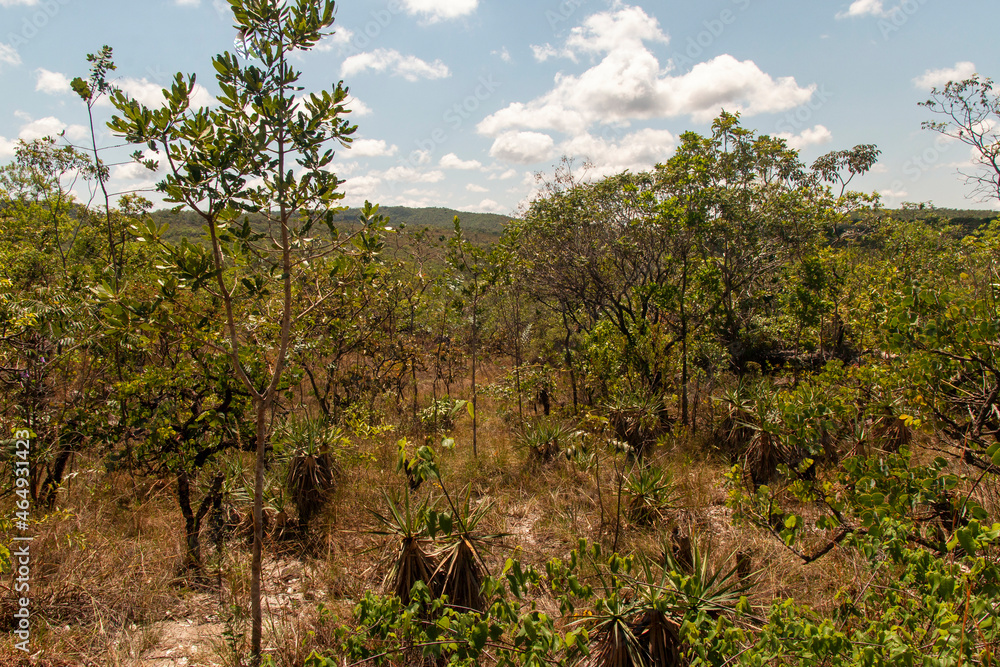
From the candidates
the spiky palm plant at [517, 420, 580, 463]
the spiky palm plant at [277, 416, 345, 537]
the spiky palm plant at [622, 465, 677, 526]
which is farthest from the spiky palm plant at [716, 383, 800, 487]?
the spiky palm plant at [277, 416, 345, 537]

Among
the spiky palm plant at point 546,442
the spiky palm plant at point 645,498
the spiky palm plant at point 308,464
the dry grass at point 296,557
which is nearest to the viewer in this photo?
the dry grass at point 296,557

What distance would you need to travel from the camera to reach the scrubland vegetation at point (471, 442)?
2361 millimetres

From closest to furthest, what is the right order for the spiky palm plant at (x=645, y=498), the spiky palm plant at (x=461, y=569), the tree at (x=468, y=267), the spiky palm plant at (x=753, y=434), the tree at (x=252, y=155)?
the tree at (x=252, y=155), the spiky palm plant at (x=461, y=569), the spiky palm plant at (x=645, y=498), the spiky palm plant at (x=753, y=434), the tree at (x=468, y=267)

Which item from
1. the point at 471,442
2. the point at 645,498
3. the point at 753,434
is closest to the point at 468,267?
the point at 471,442

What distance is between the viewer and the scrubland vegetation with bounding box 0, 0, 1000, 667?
236cm

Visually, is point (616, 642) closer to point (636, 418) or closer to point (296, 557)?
point (296, 557)

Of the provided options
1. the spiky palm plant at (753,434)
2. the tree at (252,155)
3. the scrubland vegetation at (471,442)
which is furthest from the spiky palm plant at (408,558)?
the spiky palm plant at (753,434)

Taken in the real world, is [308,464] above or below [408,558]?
above

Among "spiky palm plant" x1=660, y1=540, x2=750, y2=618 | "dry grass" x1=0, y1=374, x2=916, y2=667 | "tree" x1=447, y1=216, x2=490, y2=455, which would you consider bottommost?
"dry grass" x1=0, y1=374, x2=916, y2=667

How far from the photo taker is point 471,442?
8922mm

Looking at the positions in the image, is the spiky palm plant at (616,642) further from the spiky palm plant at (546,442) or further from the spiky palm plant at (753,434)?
the spiky palm plant at (546,442)

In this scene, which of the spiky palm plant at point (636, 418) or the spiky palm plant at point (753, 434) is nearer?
the spiky palm plant at point (753, 434)

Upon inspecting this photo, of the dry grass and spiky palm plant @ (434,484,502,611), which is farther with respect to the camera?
spiky palm plant @ (434,484,502,611)

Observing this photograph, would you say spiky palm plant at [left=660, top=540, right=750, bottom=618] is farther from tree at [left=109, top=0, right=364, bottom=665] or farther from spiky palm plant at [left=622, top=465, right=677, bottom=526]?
tree at [left=109, top=0, right=364, bottom=665]
